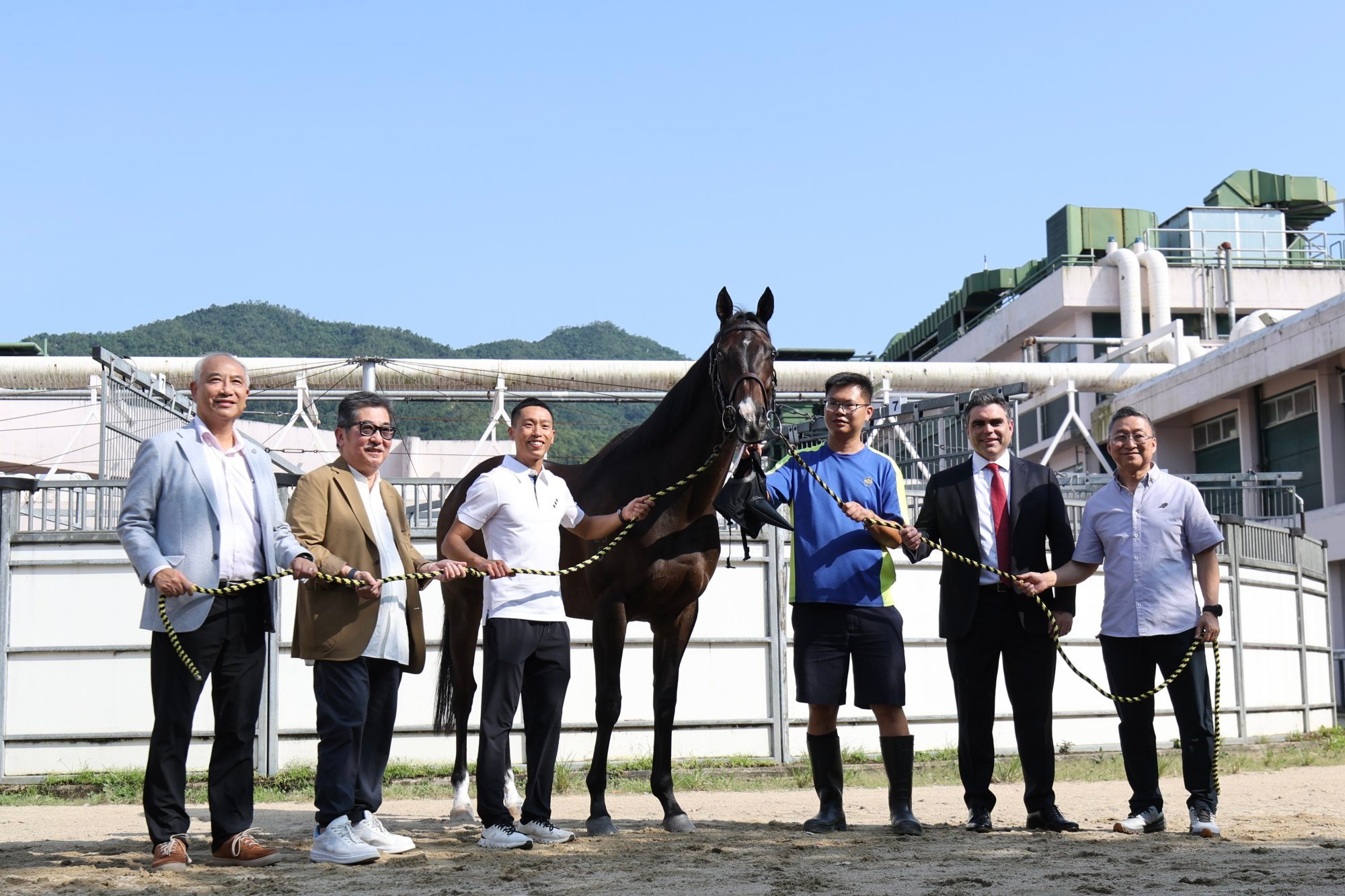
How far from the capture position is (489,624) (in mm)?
5422

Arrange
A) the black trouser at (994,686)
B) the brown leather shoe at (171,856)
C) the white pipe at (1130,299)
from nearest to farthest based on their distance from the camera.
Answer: the brown leather shoe at (171,856)
the black trouser at (994,686)
the white pipe at (1130,299)

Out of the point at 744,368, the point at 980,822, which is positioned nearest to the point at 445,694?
the point at 744,368

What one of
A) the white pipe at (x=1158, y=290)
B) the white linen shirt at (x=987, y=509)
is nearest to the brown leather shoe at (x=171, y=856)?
the white linen shirt at (x=987, y=509)

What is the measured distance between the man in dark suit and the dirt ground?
0.92ft

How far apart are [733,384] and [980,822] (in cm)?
222

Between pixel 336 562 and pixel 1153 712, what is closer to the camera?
pixel 336 562

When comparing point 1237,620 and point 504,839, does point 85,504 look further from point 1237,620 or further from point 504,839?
point 1237,620

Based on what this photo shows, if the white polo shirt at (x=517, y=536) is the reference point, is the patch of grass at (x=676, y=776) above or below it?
below

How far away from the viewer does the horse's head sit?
5625 millimetres

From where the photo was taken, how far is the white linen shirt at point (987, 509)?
6.05 meters

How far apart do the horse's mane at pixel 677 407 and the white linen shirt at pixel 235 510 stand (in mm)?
1818

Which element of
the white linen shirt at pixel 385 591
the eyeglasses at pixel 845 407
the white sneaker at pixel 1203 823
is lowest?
the white sneaker at pixel 1203 823

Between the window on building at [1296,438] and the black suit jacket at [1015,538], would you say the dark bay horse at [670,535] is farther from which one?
the window on building at [1296,438]

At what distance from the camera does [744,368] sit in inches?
227
